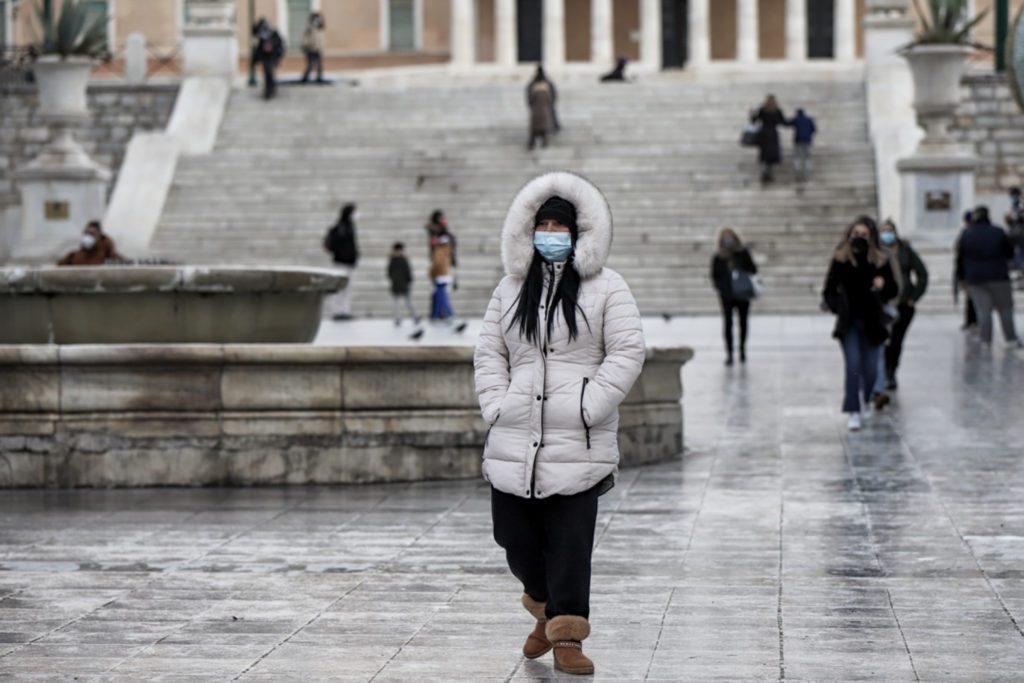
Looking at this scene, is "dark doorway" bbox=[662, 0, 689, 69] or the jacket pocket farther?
"dark doorway" bbox=[662, 0, 689, 69]

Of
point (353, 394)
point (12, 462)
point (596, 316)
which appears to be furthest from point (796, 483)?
point (596, 316)

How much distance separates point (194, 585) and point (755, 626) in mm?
2252

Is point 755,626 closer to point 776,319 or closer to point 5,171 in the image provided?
point 776,319

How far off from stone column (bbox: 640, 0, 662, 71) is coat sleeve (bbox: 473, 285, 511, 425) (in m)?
52.5

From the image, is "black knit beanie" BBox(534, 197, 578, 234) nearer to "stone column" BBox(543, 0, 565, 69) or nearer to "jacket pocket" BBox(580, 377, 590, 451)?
"jacket pocket" BBox(580, 377, 590, 451)

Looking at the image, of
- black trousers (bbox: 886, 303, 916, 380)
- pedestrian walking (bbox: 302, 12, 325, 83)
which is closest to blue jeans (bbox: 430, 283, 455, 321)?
black trousers (bbox: 886, 303, 916, 380)

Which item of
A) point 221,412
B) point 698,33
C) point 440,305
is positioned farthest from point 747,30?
point 221,412

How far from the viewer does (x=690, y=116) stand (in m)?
38.6

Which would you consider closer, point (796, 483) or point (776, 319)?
point (796, 483)

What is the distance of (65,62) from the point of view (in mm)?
33469


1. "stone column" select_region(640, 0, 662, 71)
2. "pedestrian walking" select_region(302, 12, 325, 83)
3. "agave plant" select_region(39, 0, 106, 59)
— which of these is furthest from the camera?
"stone column" select_region(640, 0, 662, 71)

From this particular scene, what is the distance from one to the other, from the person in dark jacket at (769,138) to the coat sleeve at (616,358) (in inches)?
1079

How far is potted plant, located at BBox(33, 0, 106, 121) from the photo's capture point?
3350 centimetres

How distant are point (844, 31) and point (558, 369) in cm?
5395
